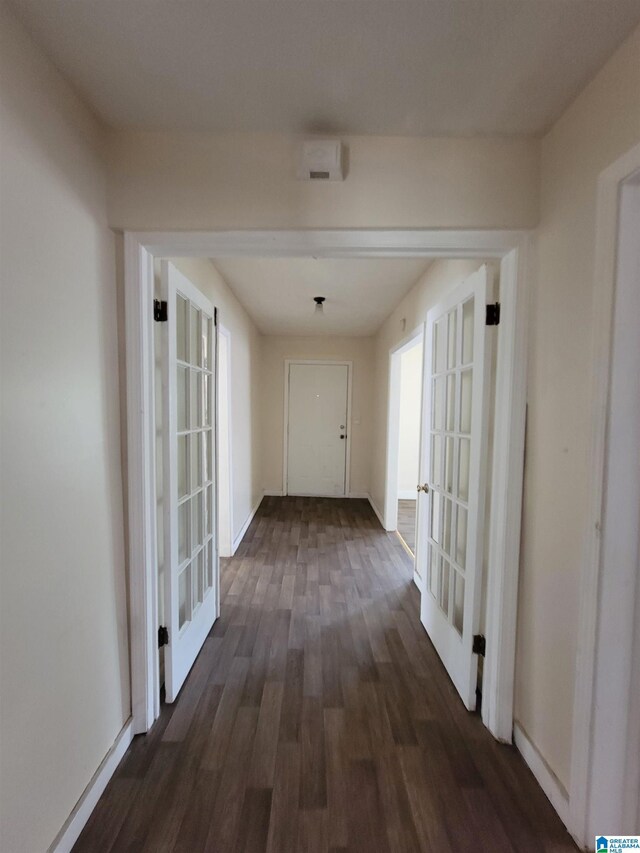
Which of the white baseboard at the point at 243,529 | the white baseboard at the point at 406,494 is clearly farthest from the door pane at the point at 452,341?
the white baseboard at the point at 406,494

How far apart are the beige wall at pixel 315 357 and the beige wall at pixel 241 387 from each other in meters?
0.22

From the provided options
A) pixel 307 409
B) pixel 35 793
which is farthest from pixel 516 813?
pixel 307 409

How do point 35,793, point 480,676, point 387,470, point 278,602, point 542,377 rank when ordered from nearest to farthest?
point 35,793 < point 542,377 < point 480,676 < point 278,602 < point 387,470

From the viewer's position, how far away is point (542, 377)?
1.34m

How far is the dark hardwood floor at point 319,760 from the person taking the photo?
1141 mm

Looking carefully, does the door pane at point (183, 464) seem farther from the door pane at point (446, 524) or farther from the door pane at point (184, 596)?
the door pane at point (446, 524)

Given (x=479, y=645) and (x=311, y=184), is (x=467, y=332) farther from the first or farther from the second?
(x=479, y=645)

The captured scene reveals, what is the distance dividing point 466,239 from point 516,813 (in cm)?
197

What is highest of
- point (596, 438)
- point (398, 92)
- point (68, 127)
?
point (398, 92)

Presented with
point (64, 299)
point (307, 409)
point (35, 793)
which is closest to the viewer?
point (35, 793)

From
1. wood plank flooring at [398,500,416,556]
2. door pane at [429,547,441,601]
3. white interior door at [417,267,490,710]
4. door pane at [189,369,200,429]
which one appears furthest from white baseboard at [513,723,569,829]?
door pane at [189,369,200,429]

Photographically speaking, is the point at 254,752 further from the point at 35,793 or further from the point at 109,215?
the point at 109,215

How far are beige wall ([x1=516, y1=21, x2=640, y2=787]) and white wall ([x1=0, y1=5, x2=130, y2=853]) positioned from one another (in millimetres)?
1553

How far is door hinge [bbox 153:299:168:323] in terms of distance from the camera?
4.96 feet
